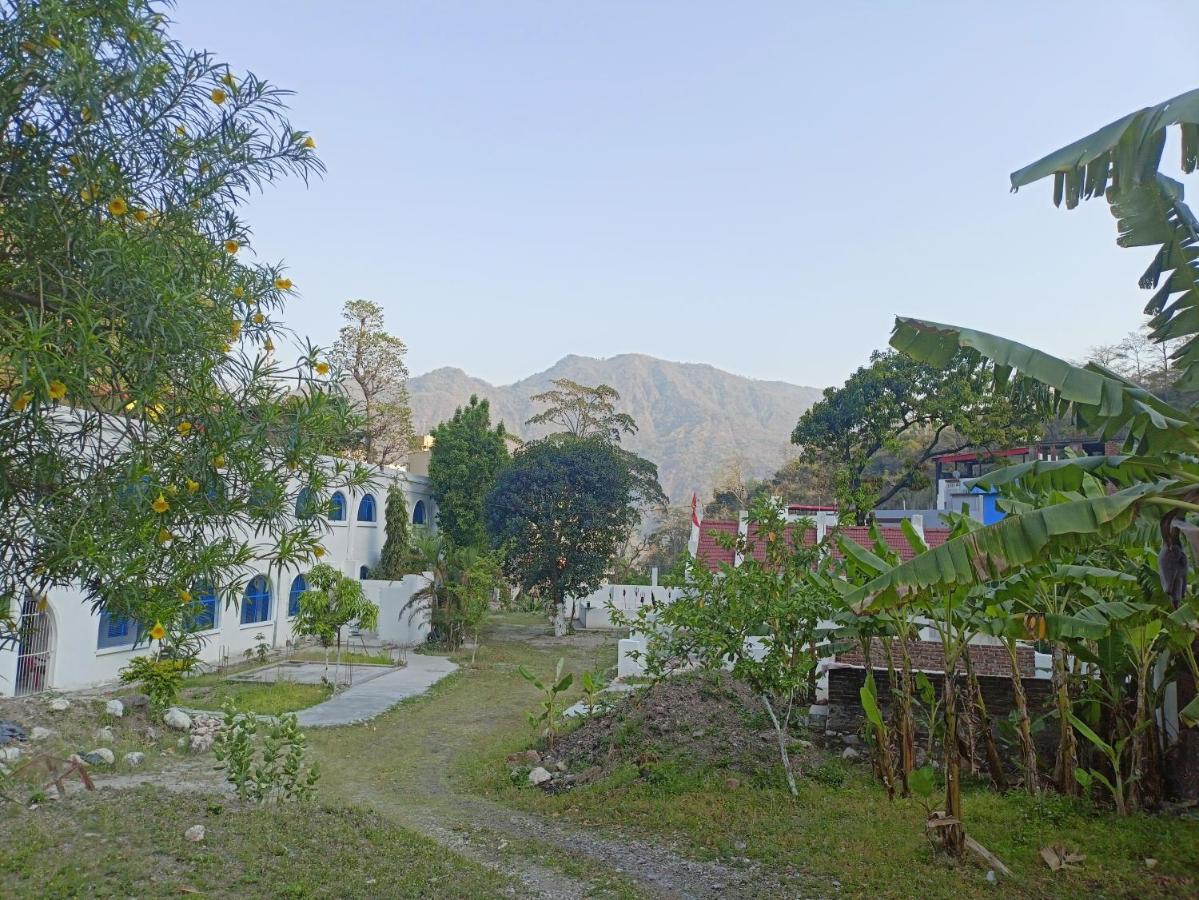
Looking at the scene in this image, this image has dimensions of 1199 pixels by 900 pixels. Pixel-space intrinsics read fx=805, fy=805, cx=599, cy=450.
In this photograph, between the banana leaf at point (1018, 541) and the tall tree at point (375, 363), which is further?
the tall tree at point (375, 363)

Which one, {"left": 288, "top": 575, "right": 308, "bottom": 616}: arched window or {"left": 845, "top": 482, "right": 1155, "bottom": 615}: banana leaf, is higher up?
{"left": 845, "top": 482, "right": 1155, "bottom": 615}: banana leaf

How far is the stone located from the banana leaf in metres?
9.18

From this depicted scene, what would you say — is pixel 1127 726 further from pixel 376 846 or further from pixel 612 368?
pixel 612 368

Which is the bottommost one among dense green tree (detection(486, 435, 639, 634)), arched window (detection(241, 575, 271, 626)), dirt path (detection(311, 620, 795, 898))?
dirt path (detection(311, 620, 795, 898))

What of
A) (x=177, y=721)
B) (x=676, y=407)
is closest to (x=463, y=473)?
(x=177, y=721)

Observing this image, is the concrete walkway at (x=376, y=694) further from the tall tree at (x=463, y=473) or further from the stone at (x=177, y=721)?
the tall tree at (x=463, y=473)

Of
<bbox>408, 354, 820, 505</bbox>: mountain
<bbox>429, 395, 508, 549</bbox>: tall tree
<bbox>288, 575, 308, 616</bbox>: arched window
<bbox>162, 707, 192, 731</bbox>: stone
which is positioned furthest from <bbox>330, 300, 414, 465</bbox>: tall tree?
<bbox>408, 354, 820, 505</bbox>: mountain

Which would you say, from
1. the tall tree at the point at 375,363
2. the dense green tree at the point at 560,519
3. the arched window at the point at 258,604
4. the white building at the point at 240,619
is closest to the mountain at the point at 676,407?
the tall tree at the point at 375,363

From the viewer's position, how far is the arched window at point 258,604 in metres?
17.5

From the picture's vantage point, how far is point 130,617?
307 cm

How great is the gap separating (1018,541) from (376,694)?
11670 mm

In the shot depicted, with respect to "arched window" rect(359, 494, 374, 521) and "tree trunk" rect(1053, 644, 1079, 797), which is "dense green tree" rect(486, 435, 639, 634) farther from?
"tree trunk" rect(1053, 644, 1079, 797)

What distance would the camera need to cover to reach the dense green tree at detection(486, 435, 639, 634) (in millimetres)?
22906

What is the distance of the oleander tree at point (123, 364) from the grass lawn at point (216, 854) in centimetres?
228
